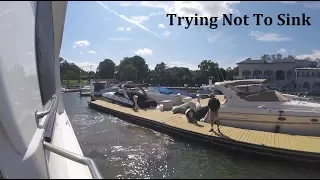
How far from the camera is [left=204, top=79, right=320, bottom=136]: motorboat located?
1050 centimetres

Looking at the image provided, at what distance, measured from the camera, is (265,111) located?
36.4 feet

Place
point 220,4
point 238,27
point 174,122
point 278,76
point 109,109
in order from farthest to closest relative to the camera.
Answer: point 109,109
point 174,122
point 278,76
point 238,27
point 220,4

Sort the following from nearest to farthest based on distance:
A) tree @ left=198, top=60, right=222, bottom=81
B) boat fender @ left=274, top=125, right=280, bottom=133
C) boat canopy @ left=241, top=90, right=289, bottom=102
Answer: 1. tree @ left=198, top=60, right=222, bottom=81
2. boat fender @ left=274, top=125, right=280, bottom=133
3. boat canopy @ left=241, top=90, right=289, bottom=102

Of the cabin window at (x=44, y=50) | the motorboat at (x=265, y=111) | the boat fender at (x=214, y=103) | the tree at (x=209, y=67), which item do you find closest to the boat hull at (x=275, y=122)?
the motorboat at (x=265, y=111)

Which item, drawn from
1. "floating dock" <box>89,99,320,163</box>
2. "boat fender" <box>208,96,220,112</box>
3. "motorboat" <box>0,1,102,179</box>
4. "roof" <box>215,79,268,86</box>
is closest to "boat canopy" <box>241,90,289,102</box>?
"roof" <box>215,79,268,86</box>

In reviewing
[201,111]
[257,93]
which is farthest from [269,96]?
[201,111]

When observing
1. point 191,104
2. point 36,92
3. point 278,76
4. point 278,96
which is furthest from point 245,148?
point 36,92

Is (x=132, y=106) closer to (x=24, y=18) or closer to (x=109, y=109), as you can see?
(x=109, y=109)

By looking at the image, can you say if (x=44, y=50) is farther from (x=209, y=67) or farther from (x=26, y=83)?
(x=209, y=67)

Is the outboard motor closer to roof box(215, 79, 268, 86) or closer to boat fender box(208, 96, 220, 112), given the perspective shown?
boat fender box(208, 96, 220, 112)

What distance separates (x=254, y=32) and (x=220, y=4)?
1.71 ft

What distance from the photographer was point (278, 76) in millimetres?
9555

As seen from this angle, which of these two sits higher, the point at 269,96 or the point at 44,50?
the point at 44,50

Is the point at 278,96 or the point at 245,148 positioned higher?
the point at 278,96
